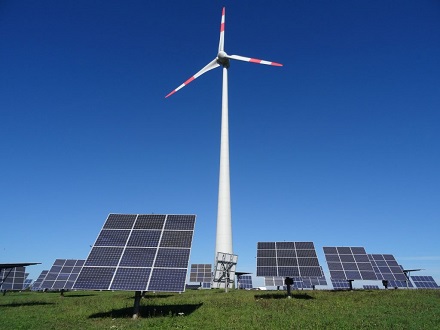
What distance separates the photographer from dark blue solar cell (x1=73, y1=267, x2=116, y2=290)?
16531mm

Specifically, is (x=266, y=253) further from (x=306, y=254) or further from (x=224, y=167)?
(x=224, y=167)

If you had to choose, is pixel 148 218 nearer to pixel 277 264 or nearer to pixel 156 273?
pixel 156 273

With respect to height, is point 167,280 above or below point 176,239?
below

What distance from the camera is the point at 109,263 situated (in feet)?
58.3

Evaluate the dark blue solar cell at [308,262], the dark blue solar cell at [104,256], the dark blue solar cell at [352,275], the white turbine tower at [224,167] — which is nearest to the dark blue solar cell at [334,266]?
the dark blue solar cell at [352,275]

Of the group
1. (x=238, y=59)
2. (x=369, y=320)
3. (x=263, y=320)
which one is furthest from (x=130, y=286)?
(x=238, y=59)

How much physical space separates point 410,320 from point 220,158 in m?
35.8

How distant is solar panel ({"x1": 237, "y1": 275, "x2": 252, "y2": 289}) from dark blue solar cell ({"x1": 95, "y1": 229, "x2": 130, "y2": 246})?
4721cm

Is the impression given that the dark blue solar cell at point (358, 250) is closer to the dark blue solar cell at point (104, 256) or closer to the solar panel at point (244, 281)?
the solar panel at point (244, 281)

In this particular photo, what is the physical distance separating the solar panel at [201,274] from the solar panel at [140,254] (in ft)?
138

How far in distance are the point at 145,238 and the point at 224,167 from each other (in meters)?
28.7

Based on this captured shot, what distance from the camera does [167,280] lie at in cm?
1655

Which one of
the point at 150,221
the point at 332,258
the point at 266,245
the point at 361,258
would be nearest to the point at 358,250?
the point at 361,258

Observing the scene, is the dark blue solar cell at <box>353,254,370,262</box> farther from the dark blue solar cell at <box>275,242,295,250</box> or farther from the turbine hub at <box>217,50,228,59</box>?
the turbine hub at <box>217,50,228,59</box>
